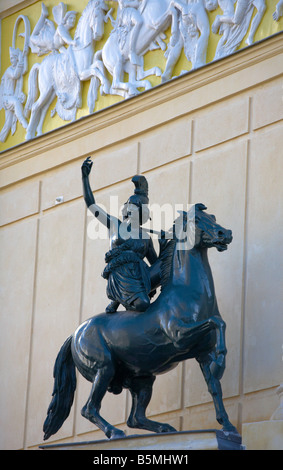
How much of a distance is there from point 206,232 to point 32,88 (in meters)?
3.61

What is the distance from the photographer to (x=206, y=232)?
7352mm

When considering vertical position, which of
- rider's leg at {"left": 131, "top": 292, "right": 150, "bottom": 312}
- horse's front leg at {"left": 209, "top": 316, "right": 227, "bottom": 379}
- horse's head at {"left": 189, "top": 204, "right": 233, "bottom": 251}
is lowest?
horse's front leg at {"left": 209, "top": 316, "right": 227, "bottom": 379}

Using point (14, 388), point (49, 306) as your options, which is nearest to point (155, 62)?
point (49, 306)

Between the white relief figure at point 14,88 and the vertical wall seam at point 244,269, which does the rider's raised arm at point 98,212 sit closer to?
the vertical wall seam at point 244,269

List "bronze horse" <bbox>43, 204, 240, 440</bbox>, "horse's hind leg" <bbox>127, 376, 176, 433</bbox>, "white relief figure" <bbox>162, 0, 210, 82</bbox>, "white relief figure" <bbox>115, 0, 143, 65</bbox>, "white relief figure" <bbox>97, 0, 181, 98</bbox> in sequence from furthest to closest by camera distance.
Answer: "white relief figure" <bbox>115, 0, 143, 65</bbox> < "white relief figure" <bbox>97, 0, 181, 98</bbox> < "white relief figure" <bbox>162, 0, 210, 82</bbox> < "horse's hind leg" <bbox>127, 376, 176, 433</bbox> < "bronze horse" <bbox>43, 204, 240, 440</bbox>

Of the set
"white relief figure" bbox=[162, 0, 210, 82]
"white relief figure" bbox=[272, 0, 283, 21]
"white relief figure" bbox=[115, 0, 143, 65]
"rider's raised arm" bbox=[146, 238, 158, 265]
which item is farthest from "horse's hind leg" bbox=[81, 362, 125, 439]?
"white relief figure" bbox=[115, 0, 143, 65]

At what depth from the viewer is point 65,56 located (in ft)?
33.6

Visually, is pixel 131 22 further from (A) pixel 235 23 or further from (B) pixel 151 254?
(B) pixel 151 254

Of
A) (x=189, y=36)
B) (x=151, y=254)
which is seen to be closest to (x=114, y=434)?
(x=151, y=254)

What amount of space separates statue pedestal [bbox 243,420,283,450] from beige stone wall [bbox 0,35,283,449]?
0.97 meters

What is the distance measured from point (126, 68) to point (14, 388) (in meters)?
2.62

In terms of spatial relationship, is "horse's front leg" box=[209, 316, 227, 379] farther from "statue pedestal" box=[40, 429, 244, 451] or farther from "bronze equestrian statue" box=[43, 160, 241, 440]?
"statue pedestal" box=[40, 429, 244, 451]

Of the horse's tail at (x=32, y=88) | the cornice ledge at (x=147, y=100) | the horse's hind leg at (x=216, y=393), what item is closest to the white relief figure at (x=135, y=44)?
the cornice ledge at (x=147, y=100)

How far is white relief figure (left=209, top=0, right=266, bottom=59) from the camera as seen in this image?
→ 8.77 meters
